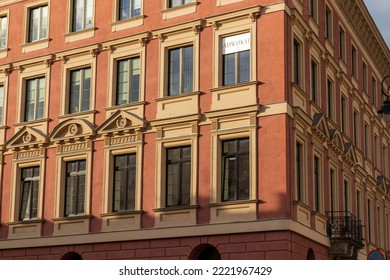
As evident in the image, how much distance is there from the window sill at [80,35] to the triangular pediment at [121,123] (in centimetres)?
398

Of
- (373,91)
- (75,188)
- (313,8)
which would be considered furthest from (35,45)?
(373,91)

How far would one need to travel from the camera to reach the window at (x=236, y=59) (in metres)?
26.8

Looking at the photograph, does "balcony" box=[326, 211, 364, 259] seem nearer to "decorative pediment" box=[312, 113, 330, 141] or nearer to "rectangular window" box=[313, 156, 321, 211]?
"rectangular window" box=[313, 156, 321, 211]

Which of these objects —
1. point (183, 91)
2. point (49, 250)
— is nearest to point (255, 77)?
point (183, 91)

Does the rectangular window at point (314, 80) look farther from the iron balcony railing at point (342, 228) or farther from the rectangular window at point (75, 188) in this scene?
the rectangular window at point (75, 188)

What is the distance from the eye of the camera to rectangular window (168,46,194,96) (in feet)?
92.1

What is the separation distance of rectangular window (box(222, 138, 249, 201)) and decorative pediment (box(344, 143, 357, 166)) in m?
8.21

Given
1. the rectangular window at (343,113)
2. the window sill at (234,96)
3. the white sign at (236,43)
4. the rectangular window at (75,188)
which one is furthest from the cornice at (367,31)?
the rectangular window at (75,188)

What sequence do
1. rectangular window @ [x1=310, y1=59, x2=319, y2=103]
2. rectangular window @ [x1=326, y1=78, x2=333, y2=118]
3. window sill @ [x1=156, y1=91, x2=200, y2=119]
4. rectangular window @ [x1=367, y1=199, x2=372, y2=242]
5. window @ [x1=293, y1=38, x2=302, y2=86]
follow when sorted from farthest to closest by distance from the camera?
1. rectangular window @ [x1=367, y1=199, x2=372, y2=242]
2. rectangular window @ [x1=326, y1=78, x2=333, y2=118]
3. rectangular window @ [x1=310, y1=59, x2=319, y2=103]
4. window @ [x1=293, y1=38, x2=302, y2=86]
5. window sill @ [x1=156, y1=91, x2=200, y2=119]

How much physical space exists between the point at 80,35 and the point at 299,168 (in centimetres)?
1078

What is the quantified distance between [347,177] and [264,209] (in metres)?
9.45

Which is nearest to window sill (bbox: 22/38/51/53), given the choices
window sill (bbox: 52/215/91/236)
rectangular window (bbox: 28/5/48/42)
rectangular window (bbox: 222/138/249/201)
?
rectangular window (bbox: 28/5/48/42)

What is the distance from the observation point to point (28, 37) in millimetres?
33125

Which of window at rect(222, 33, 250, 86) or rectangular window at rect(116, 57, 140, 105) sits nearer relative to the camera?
window at rect(222, 33, 250, 86)
